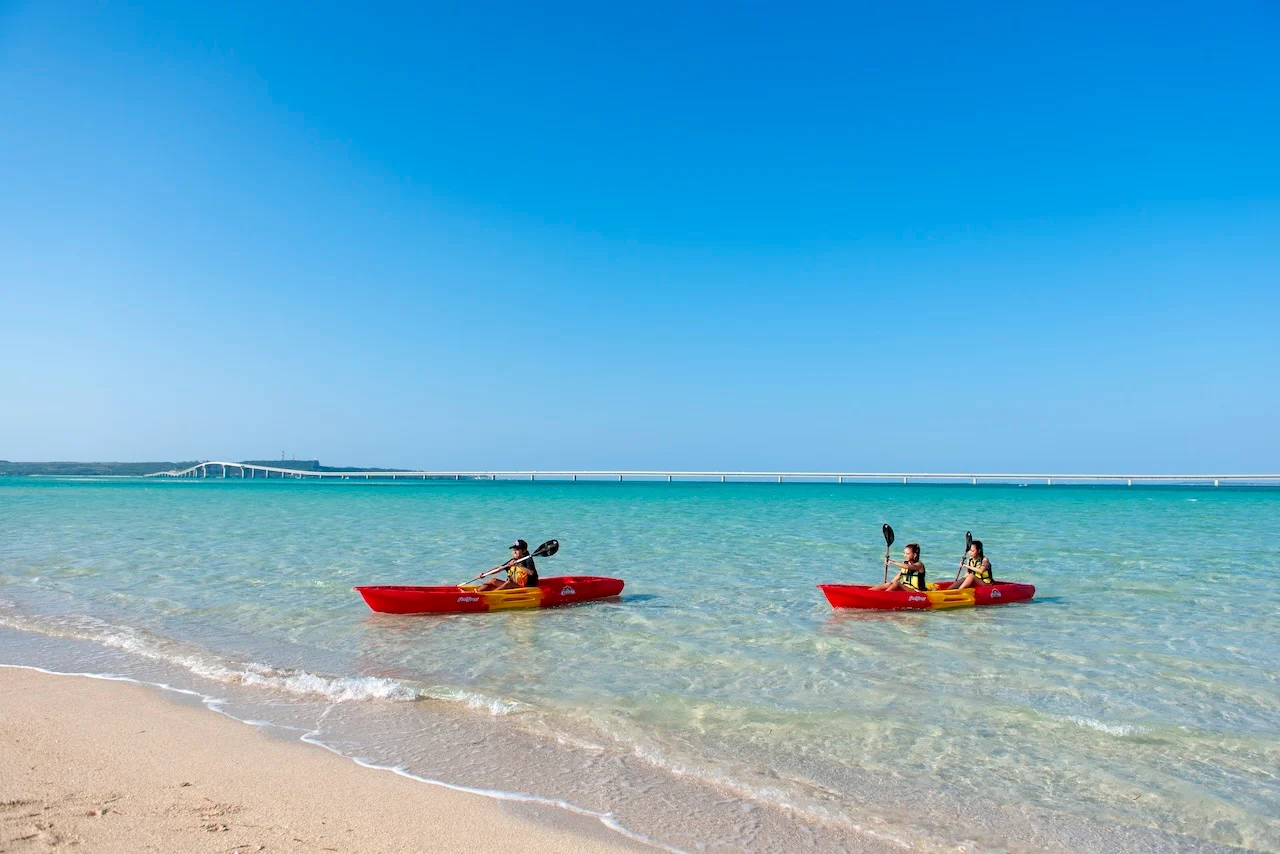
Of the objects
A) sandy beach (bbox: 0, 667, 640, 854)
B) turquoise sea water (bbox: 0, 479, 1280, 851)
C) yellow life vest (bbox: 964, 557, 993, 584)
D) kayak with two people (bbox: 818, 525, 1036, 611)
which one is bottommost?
turquoise sea water (bbox: 0, 479, 1280, 851)

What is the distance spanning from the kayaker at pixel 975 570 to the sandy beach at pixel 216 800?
11.0 metres

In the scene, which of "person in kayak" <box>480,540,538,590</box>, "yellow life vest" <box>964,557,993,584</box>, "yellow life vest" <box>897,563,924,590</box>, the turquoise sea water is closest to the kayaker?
"yellow life vest" <box>964,557,993,584</box>

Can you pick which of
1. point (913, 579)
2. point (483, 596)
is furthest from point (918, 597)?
point (483, 596)

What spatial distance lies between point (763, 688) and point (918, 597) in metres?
5.98

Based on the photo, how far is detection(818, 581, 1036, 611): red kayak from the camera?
1313 centimetres

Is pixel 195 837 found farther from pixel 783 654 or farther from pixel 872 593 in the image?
pixel 872 593

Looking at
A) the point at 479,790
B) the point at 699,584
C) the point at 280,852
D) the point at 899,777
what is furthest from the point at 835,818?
the point at 699,584

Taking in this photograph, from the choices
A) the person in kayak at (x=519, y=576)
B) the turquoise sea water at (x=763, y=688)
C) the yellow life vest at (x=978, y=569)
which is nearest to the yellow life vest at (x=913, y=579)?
the turquoise sea water at (x=763, y=688)

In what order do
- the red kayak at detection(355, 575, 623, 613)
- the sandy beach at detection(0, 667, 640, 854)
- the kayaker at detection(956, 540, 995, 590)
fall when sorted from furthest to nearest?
the kayaker at detection(956, 540, 995, 590)
the red kayak at detection(355, 575, 623, 613)
the sandy beach at detection(0, 667, 640, 854)

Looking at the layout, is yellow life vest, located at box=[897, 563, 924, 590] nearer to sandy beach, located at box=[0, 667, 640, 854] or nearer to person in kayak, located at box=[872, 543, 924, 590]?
person in kayak, located at box=[872, 543, 924, 590]

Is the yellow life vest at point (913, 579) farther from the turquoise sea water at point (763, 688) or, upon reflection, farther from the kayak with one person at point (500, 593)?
the kayak with one person at point (500, 593)

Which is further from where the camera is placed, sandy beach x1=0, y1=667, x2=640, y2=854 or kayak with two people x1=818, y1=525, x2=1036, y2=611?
kayak with two people x1=818, y1=525, x2=1036, y2=611

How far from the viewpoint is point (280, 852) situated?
4238 millimetres

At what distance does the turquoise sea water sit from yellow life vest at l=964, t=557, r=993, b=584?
2.35ft
